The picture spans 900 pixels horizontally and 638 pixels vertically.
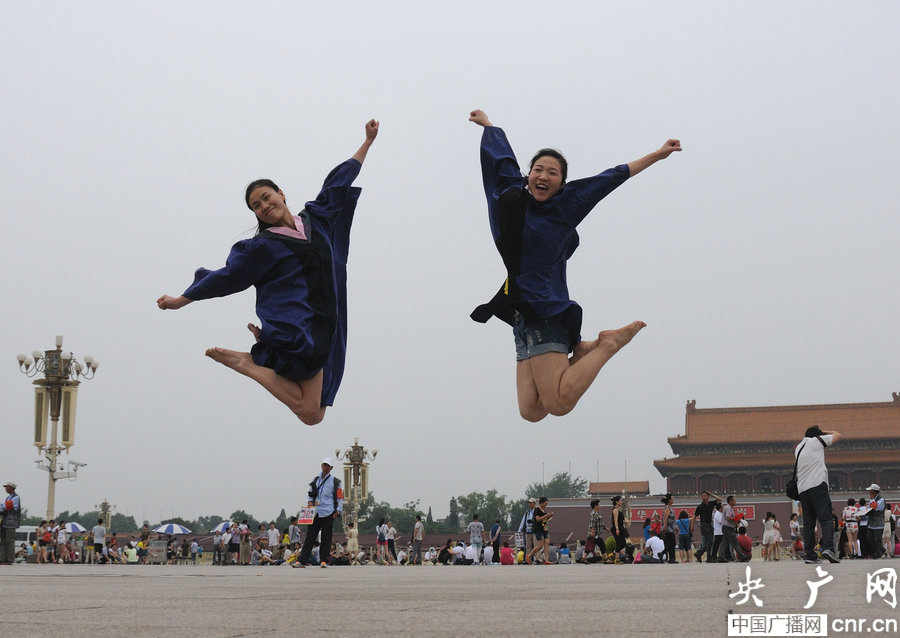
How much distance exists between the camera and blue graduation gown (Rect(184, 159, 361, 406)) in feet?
20.0

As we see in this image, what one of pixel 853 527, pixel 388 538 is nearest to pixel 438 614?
pixel 853 527

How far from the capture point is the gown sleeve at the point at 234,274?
626cm

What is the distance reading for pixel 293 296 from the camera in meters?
6.33

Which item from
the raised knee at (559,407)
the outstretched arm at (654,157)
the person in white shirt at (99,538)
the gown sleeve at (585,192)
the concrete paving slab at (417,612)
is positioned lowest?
the person in white shirt at (99,538)

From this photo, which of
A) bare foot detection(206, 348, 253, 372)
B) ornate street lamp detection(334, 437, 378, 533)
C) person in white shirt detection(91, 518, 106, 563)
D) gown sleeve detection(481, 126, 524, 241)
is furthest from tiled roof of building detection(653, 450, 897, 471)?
bare foot detection(206, 348, 253, 372)

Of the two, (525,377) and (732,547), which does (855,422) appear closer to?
(732,547)

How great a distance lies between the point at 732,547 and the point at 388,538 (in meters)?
7.65

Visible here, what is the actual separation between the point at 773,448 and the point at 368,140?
52.0 metres

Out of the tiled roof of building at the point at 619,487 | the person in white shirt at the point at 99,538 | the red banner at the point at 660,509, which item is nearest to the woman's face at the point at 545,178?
the person in white shirt at the point at 99,538

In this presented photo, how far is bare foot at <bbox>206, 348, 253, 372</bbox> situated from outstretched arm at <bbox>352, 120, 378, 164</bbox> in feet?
6.24

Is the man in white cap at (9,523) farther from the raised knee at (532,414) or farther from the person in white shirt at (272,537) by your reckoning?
the raised knee at (532,414)

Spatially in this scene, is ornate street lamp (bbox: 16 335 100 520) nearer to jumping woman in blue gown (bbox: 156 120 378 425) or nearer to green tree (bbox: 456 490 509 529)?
jumping woman in blue gown (bbox: 156 120 378 425)

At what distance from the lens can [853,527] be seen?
18.2m

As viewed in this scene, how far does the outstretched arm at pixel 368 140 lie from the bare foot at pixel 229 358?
1.90 meters
